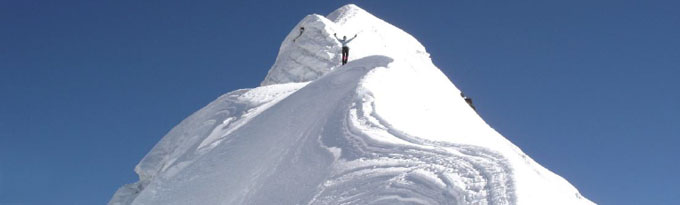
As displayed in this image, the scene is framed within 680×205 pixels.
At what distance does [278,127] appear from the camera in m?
11.6

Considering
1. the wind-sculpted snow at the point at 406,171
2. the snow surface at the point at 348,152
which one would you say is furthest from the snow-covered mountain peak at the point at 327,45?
the wind-sculpted snow at the point at 406,171

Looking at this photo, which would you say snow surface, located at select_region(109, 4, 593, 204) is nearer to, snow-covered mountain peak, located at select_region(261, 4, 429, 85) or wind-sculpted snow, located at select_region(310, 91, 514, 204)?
wind-sculpted snow, located at select_region(310, 91, 514, 204)

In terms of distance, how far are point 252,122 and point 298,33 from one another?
17506mm

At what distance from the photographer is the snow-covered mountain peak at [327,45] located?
26.5m

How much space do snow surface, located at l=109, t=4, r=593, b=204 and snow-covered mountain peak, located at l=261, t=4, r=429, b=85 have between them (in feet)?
33.6

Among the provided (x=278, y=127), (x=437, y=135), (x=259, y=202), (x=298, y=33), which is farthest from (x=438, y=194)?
(x=298, y=33)

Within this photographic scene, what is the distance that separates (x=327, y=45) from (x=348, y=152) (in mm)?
18990

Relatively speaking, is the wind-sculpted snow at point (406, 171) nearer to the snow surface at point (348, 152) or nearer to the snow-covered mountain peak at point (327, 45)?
the snow surface at point (348, 152)

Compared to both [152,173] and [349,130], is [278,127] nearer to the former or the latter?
[349,130]

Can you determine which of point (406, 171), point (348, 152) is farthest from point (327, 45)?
point (406, 171)

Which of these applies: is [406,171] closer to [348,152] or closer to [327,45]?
[348,152]

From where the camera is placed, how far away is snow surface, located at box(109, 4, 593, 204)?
646 cm

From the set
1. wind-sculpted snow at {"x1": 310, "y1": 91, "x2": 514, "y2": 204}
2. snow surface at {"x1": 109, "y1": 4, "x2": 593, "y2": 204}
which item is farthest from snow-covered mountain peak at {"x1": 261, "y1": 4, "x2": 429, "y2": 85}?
wind-sculpted snow at {"x1": 310, "y1": 91, "x2": 514, "y2": 204}

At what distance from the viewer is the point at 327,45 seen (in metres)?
27.2
